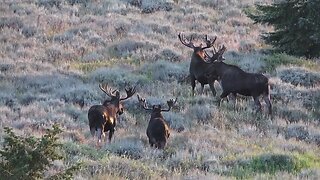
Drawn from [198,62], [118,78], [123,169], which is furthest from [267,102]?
[123,169]

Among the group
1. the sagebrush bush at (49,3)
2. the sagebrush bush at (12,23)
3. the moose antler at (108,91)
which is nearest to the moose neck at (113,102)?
the moose antler at (108,91)

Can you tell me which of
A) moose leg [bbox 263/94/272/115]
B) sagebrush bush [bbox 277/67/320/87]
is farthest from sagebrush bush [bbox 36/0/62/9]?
moose leg [bbox 263/94/272/115]

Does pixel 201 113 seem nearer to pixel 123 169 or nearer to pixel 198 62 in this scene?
pixel 198 62

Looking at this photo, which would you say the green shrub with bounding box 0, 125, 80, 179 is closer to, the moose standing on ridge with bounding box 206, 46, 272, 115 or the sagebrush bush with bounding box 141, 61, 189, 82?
the moose standing on ridge with bounding box 206, 46, 272, 115

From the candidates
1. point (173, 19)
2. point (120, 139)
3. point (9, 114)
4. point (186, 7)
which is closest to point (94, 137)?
point (120, 139)

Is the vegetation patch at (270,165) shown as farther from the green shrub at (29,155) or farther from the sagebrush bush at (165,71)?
the sagebrush bush at (165,71)

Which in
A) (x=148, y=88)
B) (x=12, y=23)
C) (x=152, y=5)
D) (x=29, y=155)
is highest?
(x=29, y=155)

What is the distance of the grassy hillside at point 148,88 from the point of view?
456 inches

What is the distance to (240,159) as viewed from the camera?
38.7 feet

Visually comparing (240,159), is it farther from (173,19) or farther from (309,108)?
(173,19)

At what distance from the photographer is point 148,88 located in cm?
1853

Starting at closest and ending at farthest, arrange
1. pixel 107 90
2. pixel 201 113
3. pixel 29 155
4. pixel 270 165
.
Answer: pixel 29 155 → pixel 270 165 → pixel 201 113 → pixel 107 90

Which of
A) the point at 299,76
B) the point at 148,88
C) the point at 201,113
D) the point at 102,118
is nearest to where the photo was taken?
the point at 102,118

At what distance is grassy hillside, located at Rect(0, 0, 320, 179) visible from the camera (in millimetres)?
11586
